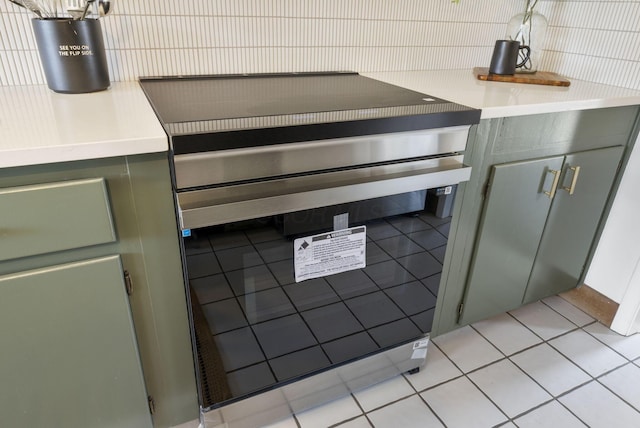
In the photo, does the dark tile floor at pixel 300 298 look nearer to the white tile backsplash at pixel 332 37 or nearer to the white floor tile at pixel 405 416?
the white floor tile at pixel 405 416

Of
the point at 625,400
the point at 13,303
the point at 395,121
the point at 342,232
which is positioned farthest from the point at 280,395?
the point at 625,400

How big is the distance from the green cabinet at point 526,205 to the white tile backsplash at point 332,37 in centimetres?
38

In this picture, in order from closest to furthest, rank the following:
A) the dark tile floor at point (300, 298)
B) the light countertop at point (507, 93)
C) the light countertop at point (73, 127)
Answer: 1. the light countertop at point (73, 127)
2. the dark tile floor at point (300, 298)
3. the light countertop at point (507, 93)

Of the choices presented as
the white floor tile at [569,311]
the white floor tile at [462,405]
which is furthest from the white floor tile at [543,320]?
the white floor tile at [462,405]

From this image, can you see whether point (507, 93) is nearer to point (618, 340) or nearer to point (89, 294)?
point (618, 340)

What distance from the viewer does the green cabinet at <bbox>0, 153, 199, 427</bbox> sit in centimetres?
81

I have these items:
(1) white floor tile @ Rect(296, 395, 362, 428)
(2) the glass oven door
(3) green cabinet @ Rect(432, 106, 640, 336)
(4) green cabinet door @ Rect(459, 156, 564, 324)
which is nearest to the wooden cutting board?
(3) green cabinet @ Rect(432, 106, 640, 336)

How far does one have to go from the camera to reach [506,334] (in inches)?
67.0

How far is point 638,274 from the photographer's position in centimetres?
164

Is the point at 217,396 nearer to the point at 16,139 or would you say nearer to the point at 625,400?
the point at 16,139

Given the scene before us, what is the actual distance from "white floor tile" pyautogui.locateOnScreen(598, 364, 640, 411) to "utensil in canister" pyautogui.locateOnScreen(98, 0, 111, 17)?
1.96 meters

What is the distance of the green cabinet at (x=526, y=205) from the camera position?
131cm

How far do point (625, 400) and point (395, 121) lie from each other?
1271 mm

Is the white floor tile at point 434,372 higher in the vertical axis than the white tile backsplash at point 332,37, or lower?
lower
